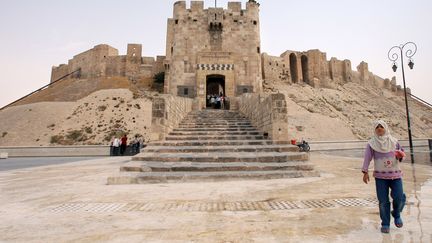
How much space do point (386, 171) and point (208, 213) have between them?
2.28 m

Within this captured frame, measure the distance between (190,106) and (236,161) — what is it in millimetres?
9177

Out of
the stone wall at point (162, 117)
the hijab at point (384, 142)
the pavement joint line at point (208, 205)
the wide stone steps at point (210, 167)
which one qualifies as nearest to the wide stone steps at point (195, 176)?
the wide stone steps at point (210, 167)

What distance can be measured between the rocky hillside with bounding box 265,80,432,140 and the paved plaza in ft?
82.8

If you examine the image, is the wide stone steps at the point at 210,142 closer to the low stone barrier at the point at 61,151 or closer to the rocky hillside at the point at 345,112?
the low stone barrier at the point at 61,151

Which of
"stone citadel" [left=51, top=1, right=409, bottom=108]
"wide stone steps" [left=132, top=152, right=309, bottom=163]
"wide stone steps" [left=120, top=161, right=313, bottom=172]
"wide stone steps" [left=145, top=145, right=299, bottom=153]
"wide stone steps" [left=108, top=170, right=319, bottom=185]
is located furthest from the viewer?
"stone citadel" [left=51, top=1, right=409, bottom=108]

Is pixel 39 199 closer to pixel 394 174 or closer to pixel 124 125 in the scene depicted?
pixel 394 174

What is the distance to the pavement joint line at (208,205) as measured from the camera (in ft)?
12.1

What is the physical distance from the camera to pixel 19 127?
3225 centimetres

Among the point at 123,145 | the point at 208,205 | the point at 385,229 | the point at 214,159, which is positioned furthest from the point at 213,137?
the point at 123,145

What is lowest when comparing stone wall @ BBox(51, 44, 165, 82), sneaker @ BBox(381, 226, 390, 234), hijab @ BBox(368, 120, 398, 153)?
sneaker @ BBox(381, 226, 390, 234)

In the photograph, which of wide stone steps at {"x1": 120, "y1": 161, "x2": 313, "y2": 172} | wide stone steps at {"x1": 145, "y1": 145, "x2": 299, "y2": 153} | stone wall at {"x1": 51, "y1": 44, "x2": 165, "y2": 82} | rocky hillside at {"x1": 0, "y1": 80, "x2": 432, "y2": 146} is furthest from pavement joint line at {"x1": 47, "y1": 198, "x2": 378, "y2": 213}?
stone wall at {"x1": 51, "y1": 44, "x2": 165, "y2": 82}

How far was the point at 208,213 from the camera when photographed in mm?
3494

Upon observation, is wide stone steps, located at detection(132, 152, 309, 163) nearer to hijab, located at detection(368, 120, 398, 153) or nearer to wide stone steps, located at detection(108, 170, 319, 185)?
wide stone steps, located at detection(108, 170, 319, 185)

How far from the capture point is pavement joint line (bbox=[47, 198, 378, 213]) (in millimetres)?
3701
